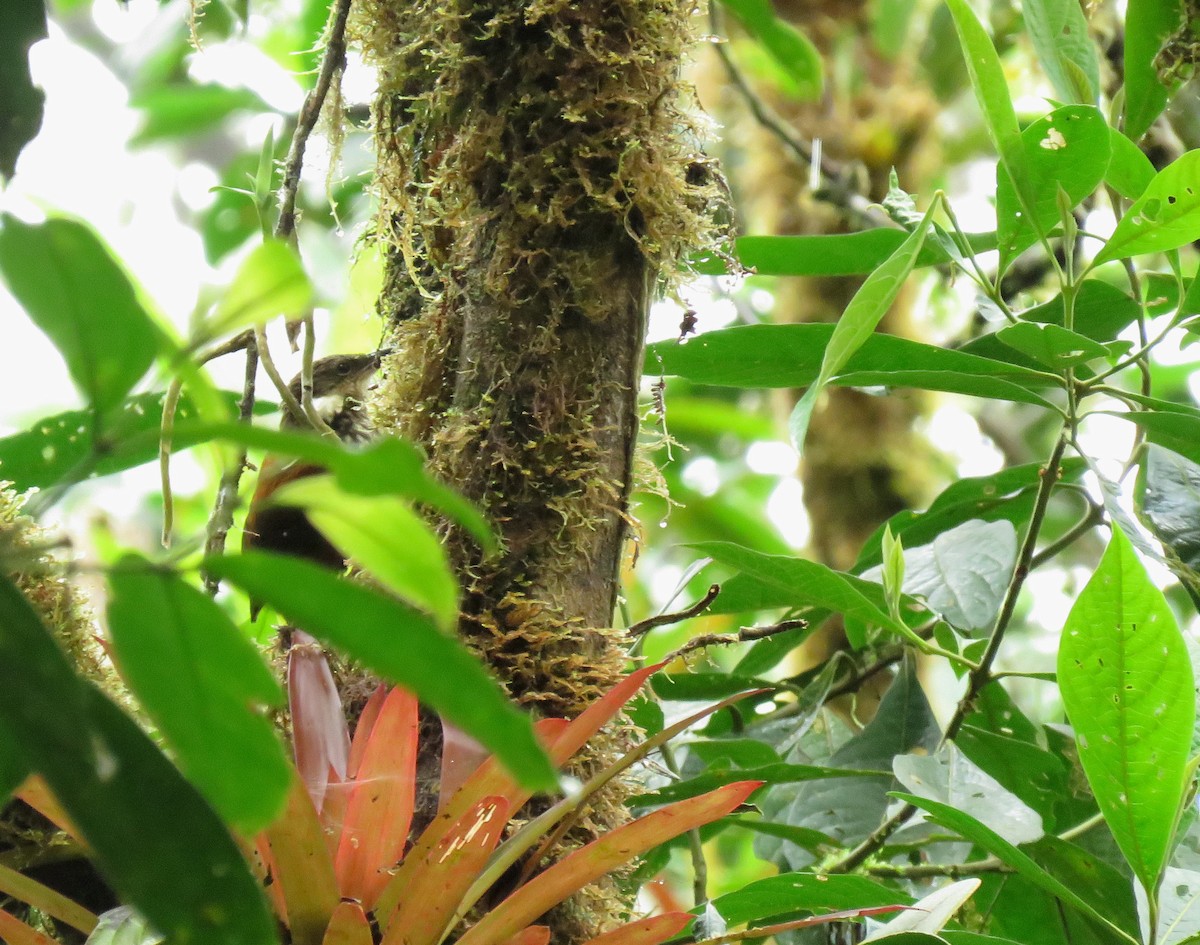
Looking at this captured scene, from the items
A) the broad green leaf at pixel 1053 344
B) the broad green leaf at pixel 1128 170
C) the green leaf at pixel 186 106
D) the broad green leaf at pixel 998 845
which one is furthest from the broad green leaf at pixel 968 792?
the green leaf at pixel 186 106

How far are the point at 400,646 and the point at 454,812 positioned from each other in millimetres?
422

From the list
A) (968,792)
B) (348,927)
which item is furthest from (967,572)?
(348,927)

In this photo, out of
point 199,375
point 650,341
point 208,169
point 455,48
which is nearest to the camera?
point 199,375

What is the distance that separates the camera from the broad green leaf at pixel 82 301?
0.47 m

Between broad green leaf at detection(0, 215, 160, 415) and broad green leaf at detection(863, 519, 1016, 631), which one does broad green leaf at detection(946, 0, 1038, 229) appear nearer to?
broad green leaf at detection(863, 519, 1016, 631)

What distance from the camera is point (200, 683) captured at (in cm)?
48

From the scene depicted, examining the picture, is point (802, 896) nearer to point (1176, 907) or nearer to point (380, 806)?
point (1176, 907)

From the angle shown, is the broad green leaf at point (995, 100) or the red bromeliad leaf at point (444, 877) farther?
the broad green leaf at point (995, 100)

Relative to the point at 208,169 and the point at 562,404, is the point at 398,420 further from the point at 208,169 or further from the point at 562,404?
the point at 208,169

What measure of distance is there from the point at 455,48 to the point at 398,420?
0.39 m

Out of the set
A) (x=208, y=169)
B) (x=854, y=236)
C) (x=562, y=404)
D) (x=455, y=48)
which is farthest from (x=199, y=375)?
(x=208, y=169)

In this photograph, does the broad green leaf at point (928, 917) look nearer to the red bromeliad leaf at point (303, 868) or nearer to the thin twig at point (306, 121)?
the red bromeliad leaf at point (303, 868)

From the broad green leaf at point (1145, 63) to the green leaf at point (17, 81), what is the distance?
125 cm

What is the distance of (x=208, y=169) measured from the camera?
5898mm
